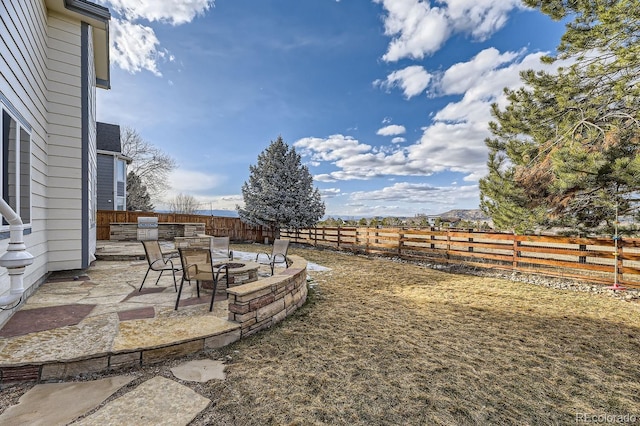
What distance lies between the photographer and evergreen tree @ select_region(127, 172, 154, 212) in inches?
870

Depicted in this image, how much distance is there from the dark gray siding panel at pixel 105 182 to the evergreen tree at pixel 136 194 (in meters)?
7.26

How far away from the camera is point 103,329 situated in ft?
8.50

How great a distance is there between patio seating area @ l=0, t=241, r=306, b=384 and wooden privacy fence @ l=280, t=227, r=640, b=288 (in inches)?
275

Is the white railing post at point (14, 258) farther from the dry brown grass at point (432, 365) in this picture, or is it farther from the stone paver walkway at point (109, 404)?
the dry brown grass at point (432, 365)

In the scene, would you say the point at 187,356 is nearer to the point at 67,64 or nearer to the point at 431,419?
the point at 431,419

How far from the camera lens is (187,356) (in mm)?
2402

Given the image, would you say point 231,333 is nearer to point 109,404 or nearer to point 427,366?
point 109,404

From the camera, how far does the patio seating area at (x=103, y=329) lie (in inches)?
80.6

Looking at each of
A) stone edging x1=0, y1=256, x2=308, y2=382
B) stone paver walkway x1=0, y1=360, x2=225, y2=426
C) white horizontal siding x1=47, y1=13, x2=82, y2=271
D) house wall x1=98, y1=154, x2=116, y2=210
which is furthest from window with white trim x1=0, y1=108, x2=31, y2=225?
house wall x1=98, y1=154, x2=116, y2=210

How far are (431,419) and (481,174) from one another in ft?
23.1

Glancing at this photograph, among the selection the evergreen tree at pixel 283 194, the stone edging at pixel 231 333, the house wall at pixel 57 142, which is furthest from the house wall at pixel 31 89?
the evergreen tree at pixel 283 194

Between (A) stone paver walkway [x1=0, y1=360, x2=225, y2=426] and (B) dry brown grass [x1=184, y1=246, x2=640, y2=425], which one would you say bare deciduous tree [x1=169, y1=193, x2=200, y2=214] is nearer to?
(B) dry brown grass [x1=184, y1=246, x2=640, y2=425]

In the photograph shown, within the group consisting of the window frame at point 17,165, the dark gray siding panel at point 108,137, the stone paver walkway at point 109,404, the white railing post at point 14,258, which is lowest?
the stone paver walkway at point 109,404

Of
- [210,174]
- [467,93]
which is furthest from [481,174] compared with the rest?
[210,174]
